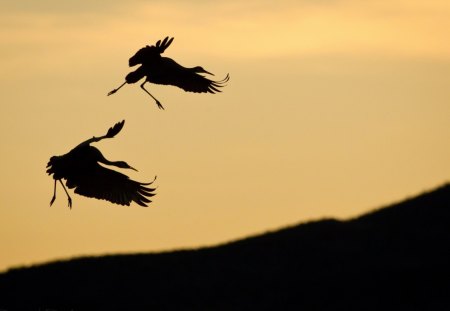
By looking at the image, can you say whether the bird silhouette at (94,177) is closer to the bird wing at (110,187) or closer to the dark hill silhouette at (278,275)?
the bird wing at (110,187)

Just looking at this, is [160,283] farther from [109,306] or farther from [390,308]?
[390,308]

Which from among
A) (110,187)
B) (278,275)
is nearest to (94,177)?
(110,187)

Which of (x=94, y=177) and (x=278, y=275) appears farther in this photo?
(x=278, y=275)

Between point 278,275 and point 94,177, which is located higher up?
point 278,275

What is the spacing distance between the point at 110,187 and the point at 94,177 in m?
0.35

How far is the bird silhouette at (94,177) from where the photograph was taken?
54.0 ft

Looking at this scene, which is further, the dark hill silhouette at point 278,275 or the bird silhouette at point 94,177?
the dark hill silhouette at point 278,275

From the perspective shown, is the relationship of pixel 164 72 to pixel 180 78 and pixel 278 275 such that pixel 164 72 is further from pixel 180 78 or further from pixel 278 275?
pixel 278 275

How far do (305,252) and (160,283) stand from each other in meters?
3.78

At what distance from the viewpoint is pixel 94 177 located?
17391mm

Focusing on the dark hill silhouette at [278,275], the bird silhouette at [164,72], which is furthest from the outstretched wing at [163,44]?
the dark hill silhouette at [278,275]

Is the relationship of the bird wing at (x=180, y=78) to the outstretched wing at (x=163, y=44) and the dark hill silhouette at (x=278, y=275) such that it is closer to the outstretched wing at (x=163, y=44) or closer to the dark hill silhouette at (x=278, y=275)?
the outstretched wing at (x=163, y=44)

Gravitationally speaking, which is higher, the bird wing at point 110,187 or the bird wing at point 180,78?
the bird wing at point 180,78

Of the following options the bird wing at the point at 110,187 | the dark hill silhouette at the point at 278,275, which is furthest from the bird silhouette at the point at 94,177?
the dark hill silhouette at the point at 278,275
